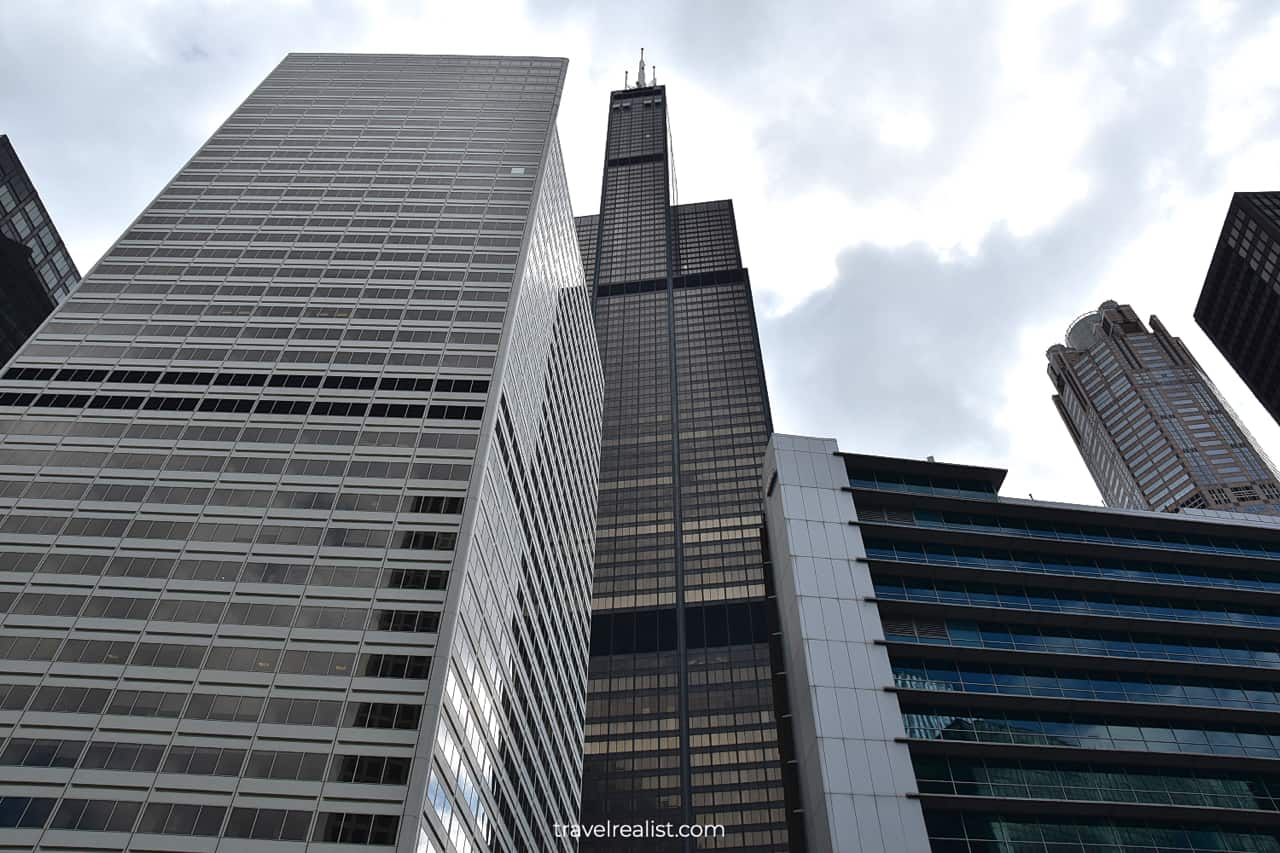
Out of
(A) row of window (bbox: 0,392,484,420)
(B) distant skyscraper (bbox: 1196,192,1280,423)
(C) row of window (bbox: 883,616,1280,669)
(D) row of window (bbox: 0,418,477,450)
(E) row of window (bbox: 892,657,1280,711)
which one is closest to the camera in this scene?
Result: (E) row of window (bbox: 892,657,1280,711)

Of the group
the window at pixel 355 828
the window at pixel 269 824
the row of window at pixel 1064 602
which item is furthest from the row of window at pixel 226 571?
the row of window at pixel 1064 602

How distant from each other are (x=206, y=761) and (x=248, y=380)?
3889 cm

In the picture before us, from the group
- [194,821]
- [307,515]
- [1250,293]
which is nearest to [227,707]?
[194,821]

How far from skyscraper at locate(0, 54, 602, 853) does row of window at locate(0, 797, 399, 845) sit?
0.17 m

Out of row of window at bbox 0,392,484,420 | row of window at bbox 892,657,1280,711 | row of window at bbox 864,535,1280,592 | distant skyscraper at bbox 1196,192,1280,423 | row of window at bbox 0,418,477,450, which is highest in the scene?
distant skyscraper at bbox 1196,192,1280,423

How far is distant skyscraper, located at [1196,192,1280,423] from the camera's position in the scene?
14225cm

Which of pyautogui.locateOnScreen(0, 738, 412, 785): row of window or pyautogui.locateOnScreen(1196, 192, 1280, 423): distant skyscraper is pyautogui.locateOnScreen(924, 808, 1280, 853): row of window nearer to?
pyautogui.locateOnScreen(0, 738, 412, 785): row of window

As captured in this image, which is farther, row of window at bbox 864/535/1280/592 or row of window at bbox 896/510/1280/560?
row of window at bbox 896/510/1280/560

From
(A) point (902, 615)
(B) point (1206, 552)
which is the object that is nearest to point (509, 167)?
(A) point (902, 615)

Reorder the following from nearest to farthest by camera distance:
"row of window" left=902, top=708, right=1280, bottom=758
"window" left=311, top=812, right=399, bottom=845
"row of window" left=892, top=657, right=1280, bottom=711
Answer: "window" left=311, top=812, right=399, bottom=845
"row of window" left=902, top=708, right=1280, bottom=758
"row of window" left=892, top=657, right=1280, bottom=711

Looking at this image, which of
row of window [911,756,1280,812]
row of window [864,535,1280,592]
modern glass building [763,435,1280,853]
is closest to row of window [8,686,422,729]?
modern glass building [763,435,1280,853]

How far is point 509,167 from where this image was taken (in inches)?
4697

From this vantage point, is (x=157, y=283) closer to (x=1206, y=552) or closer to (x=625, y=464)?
(x=1206, y=552)

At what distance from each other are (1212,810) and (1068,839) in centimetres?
939
